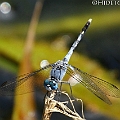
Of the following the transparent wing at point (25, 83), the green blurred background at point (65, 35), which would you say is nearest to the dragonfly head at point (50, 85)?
the transparent wing at point (25, 83)

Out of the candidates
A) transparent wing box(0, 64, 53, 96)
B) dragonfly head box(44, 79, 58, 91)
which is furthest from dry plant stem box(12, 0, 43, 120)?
dragonfly head box(44, 79, 58, 91)

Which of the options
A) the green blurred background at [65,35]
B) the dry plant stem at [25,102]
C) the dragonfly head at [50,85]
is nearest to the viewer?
the dragonfly head at [50,85]

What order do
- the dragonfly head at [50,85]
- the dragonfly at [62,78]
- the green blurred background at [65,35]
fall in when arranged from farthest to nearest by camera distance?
the green blurred background at [65,35]
the dragonfly at [62,78]
the dragonfly head at [50,85]

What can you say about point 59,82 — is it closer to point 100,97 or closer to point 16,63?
point 100,97

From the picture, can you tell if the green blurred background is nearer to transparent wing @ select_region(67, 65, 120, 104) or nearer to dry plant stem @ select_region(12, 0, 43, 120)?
dry plant stem @ select_region(12, 0, 43, 120)

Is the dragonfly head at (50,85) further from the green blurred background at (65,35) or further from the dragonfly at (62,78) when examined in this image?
the green blurred background at (65,35)

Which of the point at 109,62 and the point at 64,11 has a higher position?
the point at 64,11

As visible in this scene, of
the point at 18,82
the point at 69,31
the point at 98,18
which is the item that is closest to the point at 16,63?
the point at 18,82

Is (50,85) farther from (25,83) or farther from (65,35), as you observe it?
(65,35)
